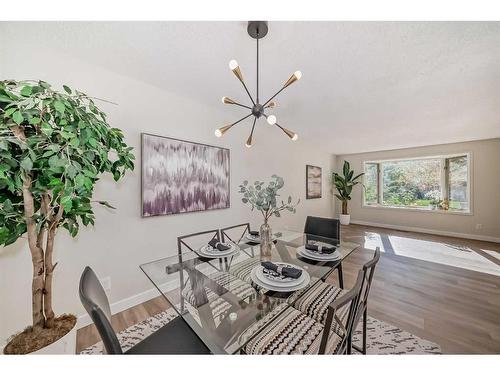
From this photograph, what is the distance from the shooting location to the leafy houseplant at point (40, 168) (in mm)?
893

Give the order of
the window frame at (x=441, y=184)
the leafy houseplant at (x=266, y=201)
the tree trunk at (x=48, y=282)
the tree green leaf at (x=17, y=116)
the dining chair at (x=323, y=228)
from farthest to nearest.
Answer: the window frame at (x=441, y=184) < the dining chair at (x=323, y=228) < the leafy houseplant at (x=266, y=201) < the tree trunk at (x=48, y=282) < the tree green leaf at (x=17, y=116)

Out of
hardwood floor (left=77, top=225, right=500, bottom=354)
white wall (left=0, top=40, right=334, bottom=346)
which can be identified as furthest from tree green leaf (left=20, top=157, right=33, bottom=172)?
hardwood floor (left=77, top=225, right=500, bottom=354)

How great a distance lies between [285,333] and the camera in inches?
42.5

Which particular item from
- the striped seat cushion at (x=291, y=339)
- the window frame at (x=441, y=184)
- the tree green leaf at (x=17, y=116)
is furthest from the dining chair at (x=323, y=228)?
the window frame at (x=441, y=184)

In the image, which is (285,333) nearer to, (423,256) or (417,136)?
(423,256)

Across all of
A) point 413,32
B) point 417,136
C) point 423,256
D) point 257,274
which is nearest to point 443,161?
point 417,136

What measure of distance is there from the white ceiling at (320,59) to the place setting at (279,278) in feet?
5.52

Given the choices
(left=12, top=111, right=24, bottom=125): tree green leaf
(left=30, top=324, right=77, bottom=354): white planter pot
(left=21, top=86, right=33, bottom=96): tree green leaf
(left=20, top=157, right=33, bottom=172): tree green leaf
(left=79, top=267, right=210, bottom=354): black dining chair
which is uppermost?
(left=21, top=86, right=33, bottom=96): tree green leaf

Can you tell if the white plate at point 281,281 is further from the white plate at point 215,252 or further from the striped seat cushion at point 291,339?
the white plate at point 215,252

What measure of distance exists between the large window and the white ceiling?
→ 101 inches

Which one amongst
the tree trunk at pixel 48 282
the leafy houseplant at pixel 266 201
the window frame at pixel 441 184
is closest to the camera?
the tree trunk at pixel 48 282

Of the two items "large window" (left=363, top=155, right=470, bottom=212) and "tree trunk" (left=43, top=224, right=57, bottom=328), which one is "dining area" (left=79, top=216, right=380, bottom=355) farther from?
"large window" (left=363, top=155, right=470, bottom=212)

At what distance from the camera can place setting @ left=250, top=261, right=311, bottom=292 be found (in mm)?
1134

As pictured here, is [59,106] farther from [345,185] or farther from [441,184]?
[441,184]
